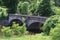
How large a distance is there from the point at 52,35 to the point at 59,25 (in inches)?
39.0

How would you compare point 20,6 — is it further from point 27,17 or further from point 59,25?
point 59,25

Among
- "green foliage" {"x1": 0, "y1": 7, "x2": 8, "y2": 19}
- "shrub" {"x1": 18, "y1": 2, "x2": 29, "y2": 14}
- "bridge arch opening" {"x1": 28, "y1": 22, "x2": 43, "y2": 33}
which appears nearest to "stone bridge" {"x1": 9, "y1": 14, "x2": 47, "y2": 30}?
"bridge arch opening" {"x1": 28, "y1": 22, "x2": 43, "y2": 33}

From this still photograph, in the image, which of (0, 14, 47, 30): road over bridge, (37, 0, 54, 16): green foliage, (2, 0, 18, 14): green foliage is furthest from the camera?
(2, 0, 18, 14): green foliage

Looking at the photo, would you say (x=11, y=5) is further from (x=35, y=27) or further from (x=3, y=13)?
(x=35, y=27)

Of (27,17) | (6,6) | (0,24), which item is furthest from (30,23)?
(6,6)

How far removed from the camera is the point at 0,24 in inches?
2024

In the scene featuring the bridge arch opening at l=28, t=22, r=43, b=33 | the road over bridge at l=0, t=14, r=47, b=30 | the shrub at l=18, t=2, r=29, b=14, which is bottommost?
the bridge arch opening at l=28, t=22, r=43, b=33

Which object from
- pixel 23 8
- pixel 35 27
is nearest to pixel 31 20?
pixel 35 27

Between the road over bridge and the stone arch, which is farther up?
the road over bridge

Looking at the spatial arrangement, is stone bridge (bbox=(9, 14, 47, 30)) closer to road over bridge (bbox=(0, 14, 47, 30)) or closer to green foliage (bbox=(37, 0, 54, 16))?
road over bridge (bbox=(0, 14, 47, 30))

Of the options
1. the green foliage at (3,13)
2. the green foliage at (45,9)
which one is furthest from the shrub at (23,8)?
the green foliage at (45,9)

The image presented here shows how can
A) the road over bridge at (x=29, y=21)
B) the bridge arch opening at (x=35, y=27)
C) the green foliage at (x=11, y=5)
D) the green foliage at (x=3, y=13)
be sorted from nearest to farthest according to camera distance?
1. the road over bridge at (x=29, y=21)
2. the bridge arch opening at (x=35, y=27)
3. the green foliage at (x=3, y=13)
4. the green foliage at (x=11, y=5)

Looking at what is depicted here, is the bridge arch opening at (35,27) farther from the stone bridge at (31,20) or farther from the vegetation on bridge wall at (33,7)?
the vegetation on bridge wall at (33,7)

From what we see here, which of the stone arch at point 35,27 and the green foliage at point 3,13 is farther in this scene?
the green foliage at point 3,13
